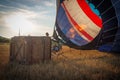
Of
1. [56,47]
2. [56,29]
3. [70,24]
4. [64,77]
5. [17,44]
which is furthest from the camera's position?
[56,47]

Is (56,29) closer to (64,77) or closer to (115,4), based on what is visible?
(115,4)

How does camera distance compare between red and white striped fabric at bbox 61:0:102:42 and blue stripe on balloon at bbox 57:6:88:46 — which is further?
blue stripe on balloon at bbox 57:6:88:46

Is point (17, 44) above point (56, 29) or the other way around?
the other way around

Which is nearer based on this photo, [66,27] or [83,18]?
[83,18]

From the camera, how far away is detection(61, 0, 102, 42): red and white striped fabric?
10.1 meters

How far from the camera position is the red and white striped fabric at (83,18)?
10.1m

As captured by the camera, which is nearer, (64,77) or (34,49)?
(64,77)

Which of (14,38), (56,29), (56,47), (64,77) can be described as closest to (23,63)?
(14,38)

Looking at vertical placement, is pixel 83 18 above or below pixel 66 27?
above

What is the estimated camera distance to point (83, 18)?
10.6m

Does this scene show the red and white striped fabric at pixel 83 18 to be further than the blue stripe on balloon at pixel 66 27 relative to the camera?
No

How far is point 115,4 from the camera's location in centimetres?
734

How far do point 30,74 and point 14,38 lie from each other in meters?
3.62

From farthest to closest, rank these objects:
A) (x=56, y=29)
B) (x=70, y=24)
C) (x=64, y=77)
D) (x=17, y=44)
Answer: (x=56, y=29) → (x=70, y=24) → (x=17, y=44) → (x=64, y=77)
